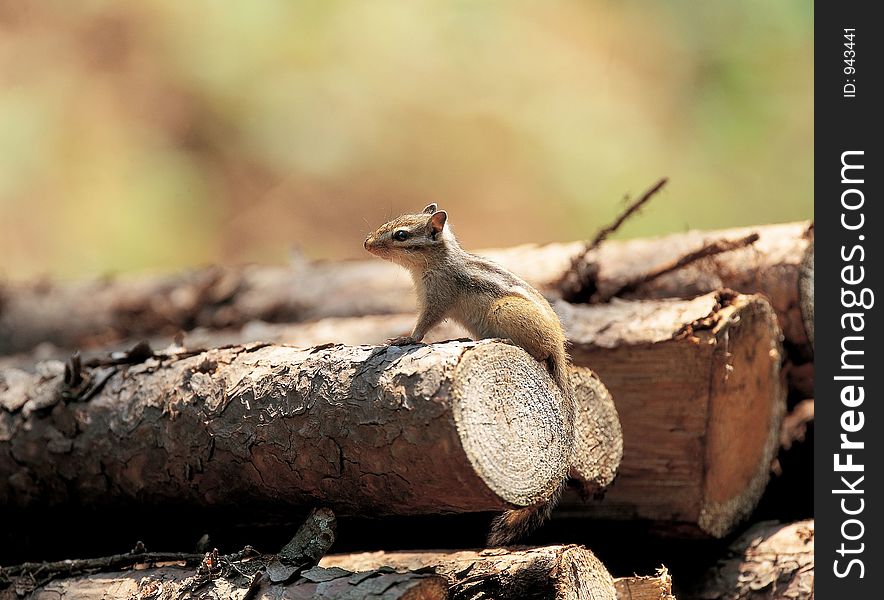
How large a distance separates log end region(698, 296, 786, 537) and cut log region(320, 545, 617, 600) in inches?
29.9

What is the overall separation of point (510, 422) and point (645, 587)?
2.40 feet

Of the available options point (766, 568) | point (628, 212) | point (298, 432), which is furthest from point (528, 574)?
point (628, 212)

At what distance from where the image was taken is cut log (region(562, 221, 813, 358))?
3457 millimetres

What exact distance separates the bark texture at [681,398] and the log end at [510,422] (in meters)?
0.76

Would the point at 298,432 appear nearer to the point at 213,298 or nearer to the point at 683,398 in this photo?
the point at 683,398

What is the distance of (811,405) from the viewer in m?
3.91

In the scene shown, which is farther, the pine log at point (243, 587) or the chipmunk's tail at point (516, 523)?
the chipmunk's tail at point (516, 523)

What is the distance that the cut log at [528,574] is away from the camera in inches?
91.4

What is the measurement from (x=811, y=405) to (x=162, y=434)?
2.62 meters

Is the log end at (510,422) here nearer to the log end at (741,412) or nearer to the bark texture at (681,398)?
the bark texture at (681,398)

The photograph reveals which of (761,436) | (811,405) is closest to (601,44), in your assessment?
(811,405)

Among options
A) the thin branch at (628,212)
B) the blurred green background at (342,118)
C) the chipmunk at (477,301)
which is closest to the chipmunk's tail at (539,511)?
the chipmunk at (477,301)
